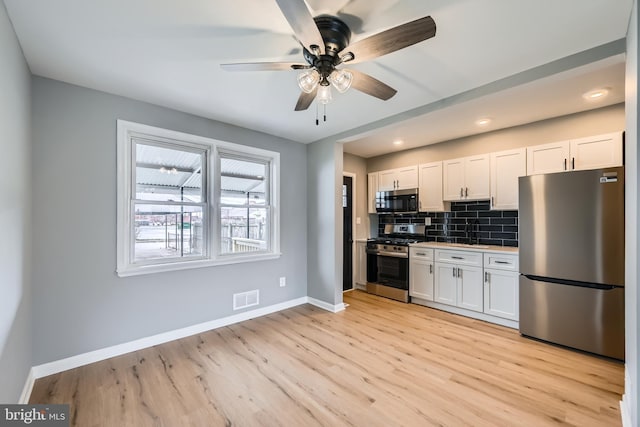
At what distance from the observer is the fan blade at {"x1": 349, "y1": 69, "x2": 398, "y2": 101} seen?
1.83m

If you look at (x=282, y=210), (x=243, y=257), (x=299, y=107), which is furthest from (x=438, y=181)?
(x=243, y=257)

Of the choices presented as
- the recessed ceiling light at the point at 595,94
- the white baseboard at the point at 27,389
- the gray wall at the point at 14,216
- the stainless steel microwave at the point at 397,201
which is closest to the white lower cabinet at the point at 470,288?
the stainless steel microwave at the point at 397,201

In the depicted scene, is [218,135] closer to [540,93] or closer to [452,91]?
[452,91]

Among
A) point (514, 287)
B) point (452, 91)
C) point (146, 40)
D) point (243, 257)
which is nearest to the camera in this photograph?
point (146, 40)

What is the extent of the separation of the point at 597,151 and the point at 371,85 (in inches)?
108

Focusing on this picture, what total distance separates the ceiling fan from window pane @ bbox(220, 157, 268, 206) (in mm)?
1855

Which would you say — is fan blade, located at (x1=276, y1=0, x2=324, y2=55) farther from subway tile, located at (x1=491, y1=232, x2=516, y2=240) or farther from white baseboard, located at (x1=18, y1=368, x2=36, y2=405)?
subway tile, located at (x1=491, y1=232, x2=516, y2=240)

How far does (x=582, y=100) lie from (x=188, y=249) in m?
4.49

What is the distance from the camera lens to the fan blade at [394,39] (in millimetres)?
1336

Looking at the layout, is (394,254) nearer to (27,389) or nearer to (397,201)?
(397,201)

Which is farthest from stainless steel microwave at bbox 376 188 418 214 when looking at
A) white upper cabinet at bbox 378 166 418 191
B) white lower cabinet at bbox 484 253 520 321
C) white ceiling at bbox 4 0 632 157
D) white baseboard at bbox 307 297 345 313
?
white baseboard at bbox 307 297 345 313

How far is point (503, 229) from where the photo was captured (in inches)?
149

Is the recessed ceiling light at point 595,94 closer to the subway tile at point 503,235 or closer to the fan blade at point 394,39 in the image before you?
the subway tile at point 503,235

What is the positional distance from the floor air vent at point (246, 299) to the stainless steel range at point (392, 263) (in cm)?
195
